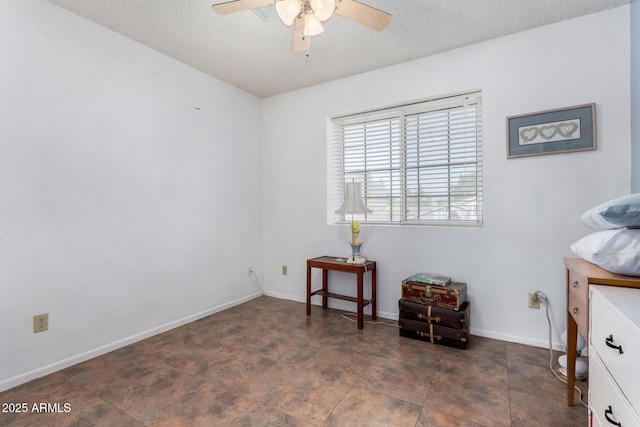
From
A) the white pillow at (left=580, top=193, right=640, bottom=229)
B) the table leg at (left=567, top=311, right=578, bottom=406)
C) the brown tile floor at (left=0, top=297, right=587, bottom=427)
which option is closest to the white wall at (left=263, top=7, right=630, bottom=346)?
the brown tile floor at (left=0, top=297, right=587, bottom=427)

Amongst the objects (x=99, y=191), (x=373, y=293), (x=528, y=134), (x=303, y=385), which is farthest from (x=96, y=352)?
(x=528, y=134)

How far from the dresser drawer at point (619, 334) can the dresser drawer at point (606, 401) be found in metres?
0.03

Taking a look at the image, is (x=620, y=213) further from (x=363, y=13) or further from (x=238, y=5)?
(x=238, y=5)

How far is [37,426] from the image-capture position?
1.54 m

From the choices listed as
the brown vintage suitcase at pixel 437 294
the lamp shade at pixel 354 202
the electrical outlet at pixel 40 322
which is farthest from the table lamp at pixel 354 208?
the electrical outlet at pixel 40 322

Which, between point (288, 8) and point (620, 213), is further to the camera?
point (288, 8)

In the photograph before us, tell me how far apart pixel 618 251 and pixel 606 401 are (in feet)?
1.83

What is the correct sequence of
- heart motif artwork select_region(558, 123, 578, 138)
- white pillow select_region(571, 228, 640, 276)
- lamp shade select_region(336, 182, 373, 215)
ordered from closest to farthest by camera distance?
1. white pillow select_region(571, 228, 640, 276)
2. heart motif artwork select_region(558, 123, 578, 138)
3. lamp shade select_region(336, 182, 373, 215)

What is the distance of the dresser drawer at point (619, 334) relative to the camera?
807mm

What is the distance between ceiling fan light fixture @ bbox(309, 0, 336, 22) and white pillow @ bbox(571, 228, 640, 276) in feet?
5.54

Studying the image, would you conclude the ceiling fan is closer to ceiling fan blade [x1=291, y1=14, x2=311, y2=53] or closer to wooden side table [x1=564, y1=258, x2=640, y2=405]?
ceiling fan blade [x1=291, y1=14, x2=311, y2=53]

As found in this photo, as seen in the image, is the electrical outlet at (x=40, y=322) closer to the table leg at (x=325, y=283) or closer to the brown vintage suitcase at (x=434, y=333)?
the table leg at (x=325, y=283)

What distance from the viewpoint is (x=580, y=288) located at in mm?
1386

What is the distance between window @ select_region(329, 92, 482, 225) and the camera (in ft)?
9.10
